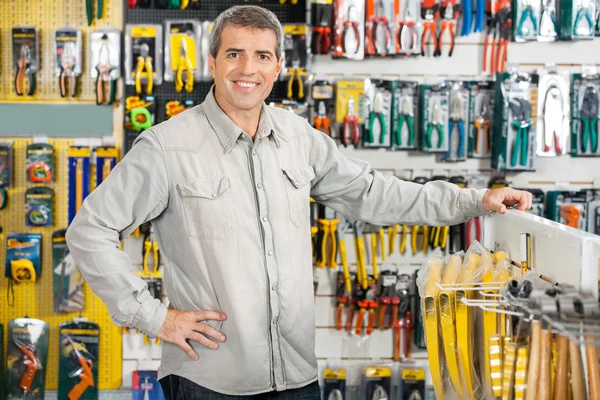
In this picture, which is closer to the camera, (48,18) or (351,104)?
(351,104)

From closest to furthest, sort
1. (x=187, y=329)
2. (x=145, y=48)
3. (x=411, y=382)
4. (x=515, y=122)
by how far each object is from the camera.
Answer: (x=187, y=329) → (x=515, y=122) → (x=145, y=48) → (x=411, y=382)

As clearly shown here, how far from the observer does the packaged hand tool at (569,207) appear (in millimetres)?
4301

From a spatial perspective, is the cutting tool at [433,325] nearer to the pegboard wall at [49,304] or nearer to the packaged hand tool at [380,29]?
the packaged hand tool at [380,29]

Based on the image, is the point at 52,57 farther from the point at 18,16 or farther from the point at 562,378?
the point at 562,378

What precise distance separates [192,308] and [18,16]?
111 inches

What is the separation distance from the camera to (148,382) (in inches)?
175

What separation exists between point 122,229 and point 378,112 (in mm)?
2246

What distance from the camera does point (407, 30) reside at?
14.0 ft

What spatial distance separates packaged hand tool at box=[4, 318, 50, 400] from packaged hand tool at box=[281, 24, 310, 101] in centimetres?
197

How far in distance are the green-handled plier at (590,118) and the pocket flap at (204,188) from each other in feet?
8.72

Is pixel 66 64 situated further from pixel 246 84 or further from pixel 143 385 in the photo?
pixel 246 84

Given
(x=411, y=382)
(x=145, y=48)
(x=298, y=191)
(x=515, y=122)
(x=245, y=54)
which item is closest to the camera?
(x=245, y=54)

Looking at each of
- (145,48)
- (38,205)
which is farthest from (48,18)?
(38,205)

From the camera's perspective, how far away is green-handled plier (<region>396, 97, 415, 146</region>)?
169 inches
